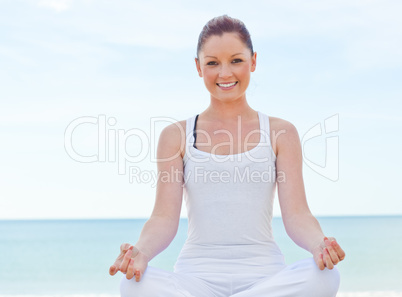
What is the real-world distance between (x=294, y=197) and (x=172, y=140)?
26.0 inches

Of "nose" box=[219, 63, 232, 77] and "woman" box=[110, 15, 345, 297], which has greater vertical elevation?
"nose" box=[219, 63, 232, 77]

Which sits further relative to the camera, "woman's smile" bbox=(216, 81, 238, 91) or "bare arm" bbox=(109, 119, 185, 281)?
"woman's smile" bbox=(216, 81, 238, 91)

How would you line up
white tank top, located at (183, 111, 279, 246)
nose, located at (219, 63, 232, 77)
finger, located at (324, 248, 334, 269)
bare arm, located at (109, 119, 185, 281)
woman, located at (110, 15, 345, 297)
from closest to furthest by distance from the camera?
finger, located at (324, 248, 334, 269) → bare arm, located at (109, 119, 185, 281) → woman, located at (110, 15, 345, 297) → white tank top, located at (183, 111, 279, 246) → nose, located at (219, 63, 232, 77)

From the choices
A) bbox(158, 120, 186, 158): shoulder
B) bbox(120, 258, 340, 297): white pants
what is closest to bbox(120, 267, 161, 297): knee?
bbox(120, 258, 340, 297): white pants

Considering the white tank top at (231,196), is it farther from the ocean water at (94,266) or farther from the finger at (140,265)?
the ocean water at (94,266)

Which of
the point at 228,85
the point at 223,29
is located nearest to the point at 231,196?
the point at 228,85

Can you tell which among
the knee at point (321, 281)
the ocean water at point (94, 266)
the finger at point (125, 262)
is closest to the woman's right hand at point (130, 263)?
the finger at point (125, 262)

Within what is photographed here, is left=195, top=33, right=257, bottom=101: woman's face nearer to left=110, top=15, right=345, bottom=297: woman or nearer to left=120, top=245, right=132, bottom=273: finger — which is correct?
left=110, top=15, right=345, bottom=297: woman

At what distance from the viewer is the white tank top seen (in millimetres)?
2445

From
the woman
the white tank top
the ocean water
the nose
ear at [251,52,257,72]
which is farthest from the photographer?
the ocean water

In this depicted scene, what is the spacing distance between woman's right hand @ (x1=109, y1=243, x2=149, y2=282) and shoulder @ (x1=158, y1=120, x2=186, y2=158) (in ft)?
2.16

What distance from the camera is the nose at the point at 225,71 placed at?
2.56m

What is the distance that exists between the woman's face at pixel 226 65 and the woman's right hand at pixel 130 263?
93 cm

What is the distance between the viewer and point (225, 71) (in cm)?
256
